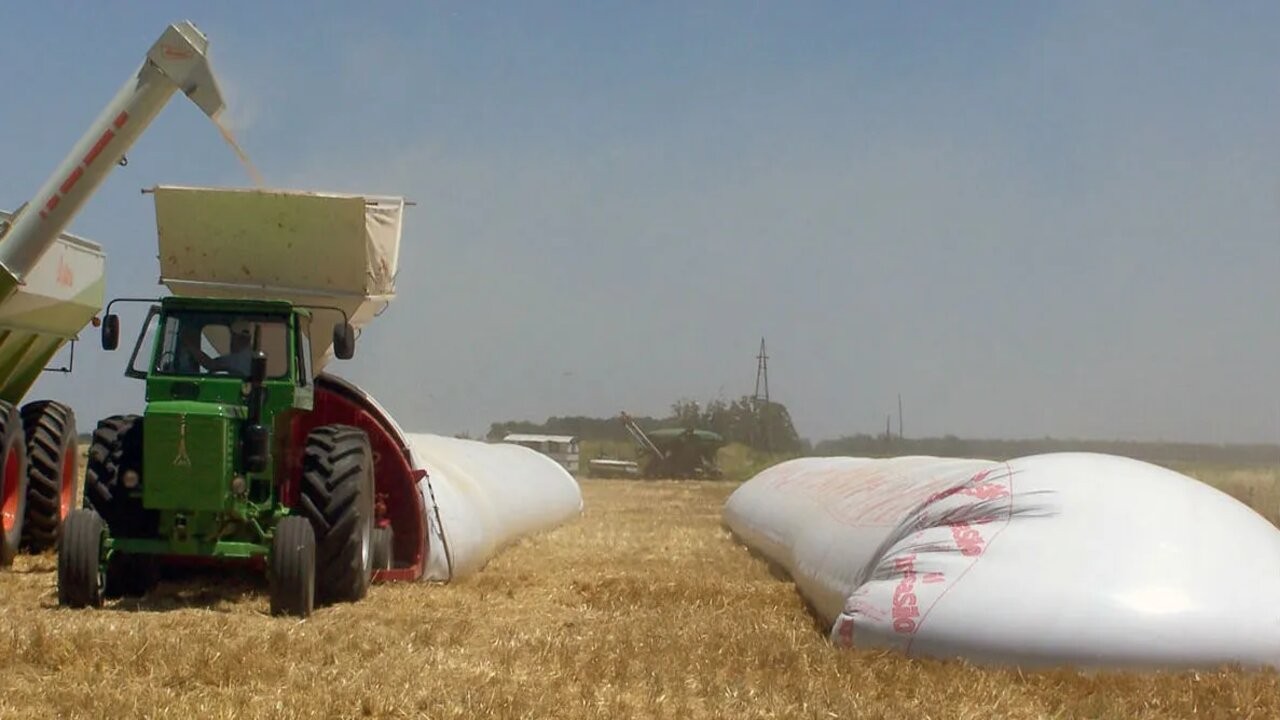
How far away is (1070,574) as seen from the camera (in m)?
6.99

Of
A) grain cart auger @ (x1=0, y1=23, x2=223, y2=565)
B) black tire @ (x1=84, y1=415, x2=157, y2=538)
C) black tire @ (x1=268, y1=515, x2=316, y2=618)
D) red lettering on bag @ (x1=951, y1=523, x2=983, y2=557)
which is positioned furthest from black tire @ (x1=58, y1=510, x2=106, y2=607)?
red lettering on bag @ (x1=951, y1=523, x2=983, y2=557)

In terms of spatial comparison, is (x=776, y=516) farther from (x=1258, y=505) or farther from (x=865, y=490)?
(x=1258, y=505)

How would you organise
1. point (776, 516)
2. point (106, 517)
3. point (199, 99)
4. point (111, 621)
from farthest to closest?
point (776, 516)
point (199, 99)
point (106, 517)
point (111, 621)

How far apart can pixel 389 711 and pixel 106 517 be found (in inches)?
164

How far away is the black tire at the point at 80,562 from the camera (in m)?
8.48

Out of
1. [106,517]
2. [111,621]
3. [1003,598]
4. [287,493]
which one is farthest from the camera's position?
[287,493]

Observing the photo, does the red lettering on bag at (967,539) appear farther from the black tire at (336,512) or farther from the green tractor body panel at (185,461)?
the green tractor body panel at (185,461)

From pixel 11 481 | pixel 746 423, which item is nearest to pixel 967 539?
pixel 11 481

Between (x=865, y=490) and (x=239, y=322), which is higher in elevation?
(x=239, y=322)

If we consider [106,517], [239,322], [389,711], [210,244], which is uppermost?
[210,244]

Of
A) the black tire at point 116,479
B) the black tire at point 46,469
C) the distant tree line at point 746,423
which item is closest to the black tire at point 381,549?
the black tire at point 116,479

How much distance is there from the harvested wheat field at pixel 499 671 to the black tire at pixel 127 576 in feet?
0.68

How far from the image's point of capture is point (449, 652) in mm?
7211

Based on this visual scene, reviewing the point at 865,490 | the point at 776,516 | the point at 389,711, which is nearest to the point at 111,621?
the point at 389,711
